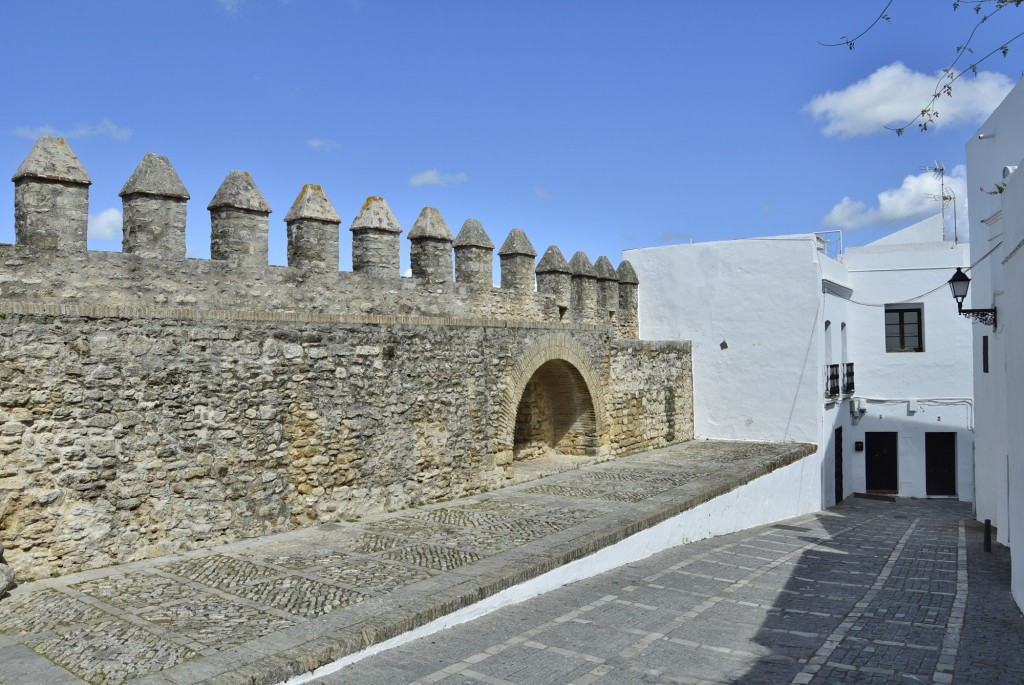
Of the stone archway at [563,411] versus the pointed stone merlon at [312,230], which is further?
the stone archway at [563,411]

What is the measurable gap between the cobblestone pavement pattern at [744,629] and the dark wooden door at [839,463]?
7.77 metres

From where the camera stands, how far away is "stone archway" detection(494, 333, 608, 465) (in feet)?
39.3

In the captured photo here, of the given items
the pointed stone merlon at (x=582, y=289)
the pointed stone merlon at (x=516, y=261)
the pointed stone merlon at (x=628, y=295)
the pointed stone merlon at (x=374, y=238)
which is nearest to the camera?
the pointed stone merlon at (x=374, y=238)

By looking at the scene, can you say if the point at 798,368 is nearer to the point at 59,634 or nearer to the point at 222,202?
the point at 222,202

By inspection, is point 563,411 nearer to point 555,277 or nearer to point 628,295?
point 555,277

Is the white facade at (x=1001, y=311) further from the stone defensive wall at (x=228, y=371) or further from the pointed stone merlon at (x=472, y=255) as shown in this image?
the pointed stone merlon at (x=472, y=255)

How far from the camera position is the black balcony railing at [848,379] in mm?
16344

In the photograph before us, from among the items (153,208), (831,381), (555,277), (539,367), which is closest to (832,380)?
(831,381)

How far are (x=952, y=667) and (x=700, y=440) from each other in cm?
1056

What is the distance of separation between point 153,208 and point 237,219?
2.78 ft

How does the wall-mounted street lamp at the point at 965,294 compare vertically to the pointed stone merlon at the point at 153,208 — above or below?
below

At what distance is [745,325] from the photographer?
49.4 ft

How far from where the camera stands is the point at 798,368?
14594mm

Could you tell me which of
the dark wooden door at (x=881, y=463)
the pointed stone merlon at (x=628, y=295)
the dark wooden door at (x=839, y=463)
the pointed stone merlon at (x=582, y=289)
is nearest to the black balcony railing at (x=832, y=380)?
the dark wooden door at (x=839, y=463)
